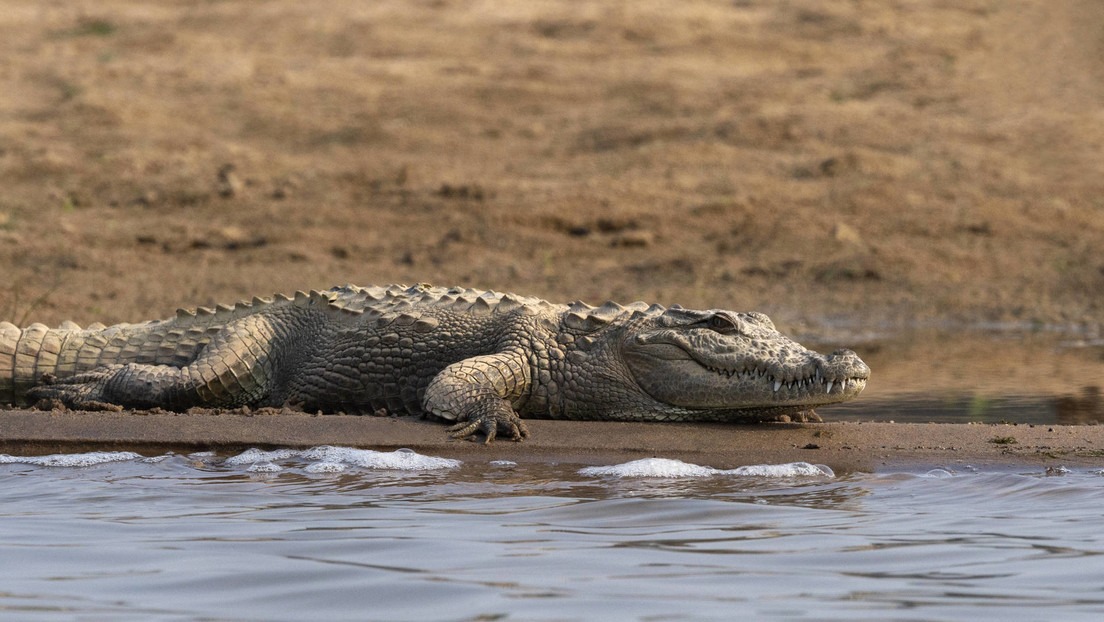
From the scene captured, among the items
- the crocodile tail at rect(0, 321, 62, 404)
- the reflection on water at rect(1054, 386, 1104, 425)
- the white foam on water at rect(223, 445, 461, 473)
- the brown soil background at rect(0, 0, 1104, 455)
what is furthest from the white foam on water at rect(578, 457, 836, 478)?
the brown soil background at rect(0, 0, 1104, 455)

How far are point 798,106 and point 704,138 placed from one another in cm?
144

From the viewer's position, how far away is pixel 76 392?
6.36m

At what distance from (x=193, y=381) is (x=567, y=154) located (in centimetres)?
881

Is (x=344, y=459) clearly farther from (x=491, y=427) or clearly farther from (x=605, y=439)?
(x=605, y=439)

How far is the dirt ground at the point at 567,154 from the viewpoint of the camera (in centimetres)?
1216

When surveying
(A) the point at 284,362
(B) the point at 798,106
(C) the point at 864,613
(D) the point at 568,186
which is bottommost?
(C) the point at 864,613

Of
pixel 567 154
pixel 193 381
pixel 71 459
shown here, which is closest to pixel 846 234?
pixel 567 154

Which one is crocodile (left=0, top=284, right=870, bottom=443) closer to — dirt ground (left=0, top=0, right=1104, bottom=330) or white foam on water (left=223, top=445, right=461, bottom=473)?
white foam on water (left=223, top=445, right=461, bottom=473)

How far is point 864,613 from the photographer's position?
3627 mm

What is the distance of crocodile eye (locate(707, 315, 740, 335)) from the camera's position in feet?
19.7

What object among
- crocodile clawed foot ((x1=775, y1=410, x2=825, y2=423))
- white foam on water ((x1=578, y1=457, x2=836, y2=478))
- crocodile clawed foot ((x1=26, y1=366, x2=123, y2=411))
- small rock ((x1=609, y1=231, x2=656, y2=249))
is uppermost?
small rock ((x1=609, y1=231, x2=656, y2=249))

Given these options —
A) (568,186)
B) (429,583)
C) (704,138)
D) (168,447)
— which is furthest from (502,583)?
(704,138)

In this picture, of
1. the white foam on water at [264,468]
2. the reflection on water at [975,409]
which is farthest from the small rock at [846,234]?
the white foam on water at [264,468]

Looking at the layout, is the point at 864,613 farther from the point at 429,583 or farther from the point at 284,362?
the point at 284,362
